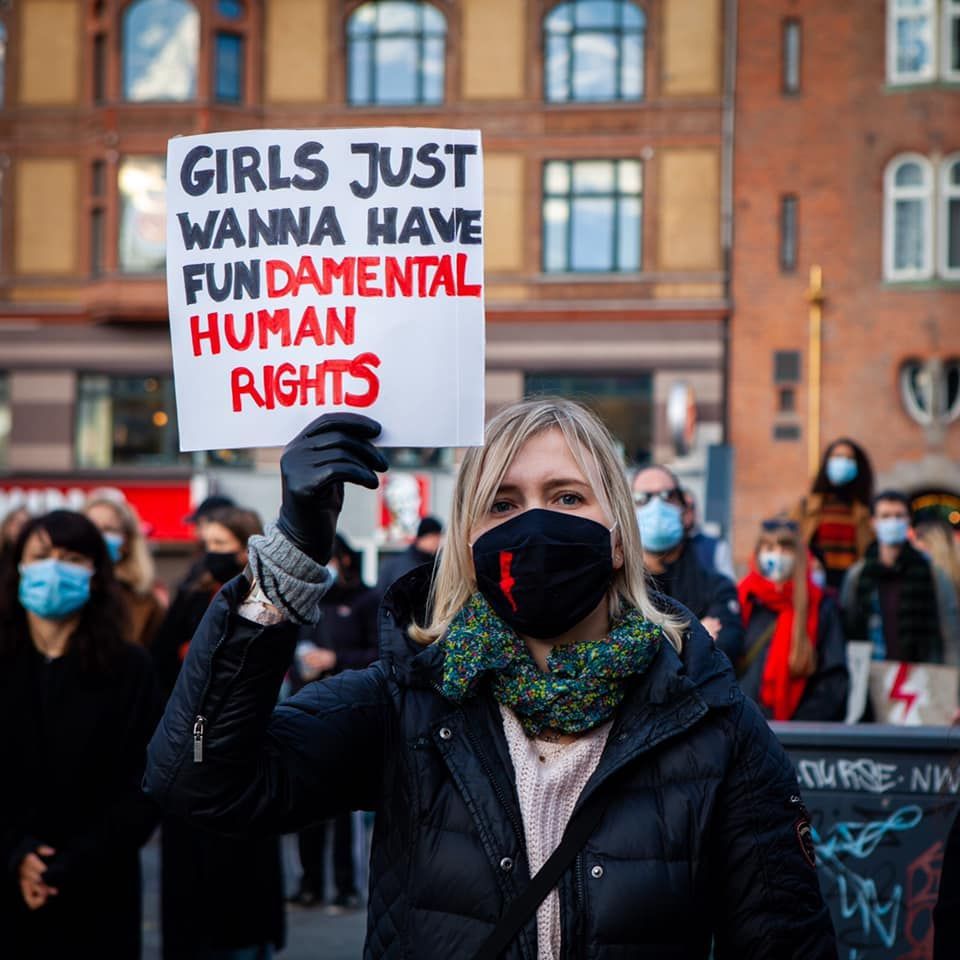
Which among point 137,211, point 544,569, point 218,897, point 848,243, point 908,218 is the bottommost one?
point 218,897

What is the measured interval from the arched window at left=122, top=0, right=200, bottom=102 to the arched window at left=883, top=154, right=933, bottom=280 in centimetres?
1217

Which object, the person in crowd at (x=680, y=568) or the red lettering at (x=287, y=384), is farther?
the person in crowd at (x=680, y=568)

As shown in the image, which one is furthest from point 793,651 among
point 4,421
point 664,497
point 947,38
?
point 4,421

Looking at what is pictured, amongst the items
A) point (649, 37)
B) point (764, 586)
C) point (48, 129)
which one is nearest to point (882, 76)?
point (649, 37)

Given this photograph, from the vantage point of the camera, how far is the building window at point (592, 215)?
80.8 ft

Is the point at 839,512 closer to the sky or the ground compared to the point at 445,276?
closer to the ground

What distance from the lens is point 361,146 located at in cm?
272

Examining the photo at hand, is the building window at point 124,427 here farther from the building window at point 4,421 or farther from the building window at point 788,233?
the building window at point 788,233

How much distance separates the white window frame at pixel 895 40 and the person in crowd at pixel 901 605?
1807cm

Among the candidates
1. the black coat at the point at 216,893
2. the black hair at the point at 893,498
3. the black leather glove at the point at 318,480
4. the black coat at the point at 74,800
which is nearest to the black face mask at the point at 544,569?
the black leather glove at the point at 318,480

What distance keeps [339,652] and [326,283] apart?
21.5ft

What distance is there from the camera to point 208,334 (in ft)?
8.93

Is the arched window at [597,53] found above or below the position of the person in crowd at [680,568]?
above

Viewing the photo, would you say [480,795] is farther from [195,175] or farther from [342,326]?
[195,175]
